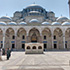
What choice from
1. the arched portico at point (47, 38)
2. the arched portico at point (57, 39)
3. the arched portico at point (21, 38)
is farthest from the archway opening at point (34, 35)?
the arched portico at point (57, 39)

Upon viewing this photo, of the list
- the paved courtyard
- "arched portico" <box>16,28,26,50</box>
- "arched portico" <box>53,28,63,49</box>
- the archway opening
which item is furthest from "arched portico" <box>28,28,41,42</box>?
the paved courtyard

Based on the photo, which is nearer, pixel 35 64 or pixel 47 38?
pixel 35 64

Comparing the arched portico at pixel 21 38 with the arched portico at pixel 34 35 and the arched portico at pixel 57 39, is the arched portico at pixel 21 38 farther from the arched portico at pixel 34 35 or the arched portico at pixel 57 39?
the arched portico at pixel 57 39

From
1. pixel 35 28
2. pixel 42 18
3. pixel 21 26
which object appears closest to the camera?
pixel 21 26

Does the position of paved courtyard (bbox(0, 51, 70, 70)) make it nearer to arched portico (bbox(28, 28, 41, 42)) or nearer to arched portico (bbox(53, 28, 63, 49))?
arched portico (bbox(28, 28, 41, 42))

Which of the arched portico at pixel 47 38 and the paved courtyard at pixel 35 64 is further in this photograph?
the arched portico at pixel 47 38

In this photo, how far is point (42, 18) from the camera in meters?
31.4

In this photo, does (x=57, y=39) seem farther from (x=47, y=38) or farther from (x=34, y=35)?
(x=34, y=35)

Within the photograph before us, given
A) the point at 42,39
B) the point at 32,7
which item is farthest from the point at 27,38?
the point at 32,7

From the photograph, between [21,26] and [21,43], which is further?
[21,43]

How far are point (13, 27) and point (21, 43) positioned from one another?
4.92 m

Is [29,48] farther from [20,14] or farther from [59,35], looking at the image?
[20,14]

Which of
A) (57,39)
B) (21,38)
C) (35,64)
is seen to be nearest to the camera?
(35,64)

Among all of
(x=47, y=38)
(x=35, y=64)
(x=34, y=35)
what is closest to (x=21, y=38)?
(x=34, y=35)
